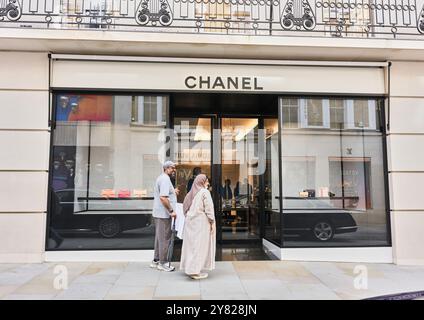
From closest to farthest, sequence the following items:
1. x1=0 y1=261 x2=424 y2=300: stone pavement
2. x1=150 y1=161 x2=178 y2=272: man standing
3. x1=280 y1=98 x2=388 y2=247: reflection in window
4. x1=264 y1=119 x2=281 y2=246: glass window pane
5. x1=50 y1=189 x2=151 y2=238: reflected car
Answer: x1=0 y1=261 x2=424 y2=300: stone pavement → x1=150 y1=161 x2=178 y2=272: man standing → x1=50 y1=189 x2=151 y2=238: reflected car → x1=280 y1=98 x2=388 y2=247: reflection in window → x1=264 y1=119 x2=281 y2=246: glass window pane

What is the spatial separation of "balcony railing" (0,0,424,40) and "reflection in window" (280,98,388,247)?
1652mm

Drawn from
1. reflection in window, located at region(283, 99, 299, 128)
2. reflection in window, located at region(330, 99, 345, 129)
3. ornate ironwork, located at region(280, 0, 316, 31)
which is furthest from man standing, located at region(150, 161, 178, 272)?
ornate ironwork, located at region(280, 0, 316, 31)

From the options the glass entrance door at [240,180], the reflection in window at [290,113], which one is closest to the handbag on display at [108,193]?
the glass entrance door at [240,180]

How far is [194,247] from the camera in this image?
630 centimetres

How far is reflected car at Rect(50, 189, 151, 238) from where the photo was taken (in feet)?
25.1

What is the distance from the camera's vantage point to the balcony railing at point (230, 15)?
768 cm

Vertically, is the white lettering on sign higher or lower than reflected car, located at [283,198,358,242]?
higher

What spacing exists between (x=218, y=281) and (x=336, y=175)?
3.94 metres

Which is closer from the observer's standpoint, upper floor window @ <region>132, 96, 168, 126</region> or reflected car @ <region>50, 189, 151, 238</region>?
reflected car @ <region>50, 189, 151, 238</region>

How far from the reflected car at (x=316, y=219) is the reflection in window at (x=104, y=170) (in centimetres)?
304

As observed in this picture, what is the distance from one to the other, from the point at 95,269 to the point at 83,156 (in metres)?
2.44

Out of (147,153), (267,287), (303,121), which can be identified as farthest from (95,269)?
(303,121)

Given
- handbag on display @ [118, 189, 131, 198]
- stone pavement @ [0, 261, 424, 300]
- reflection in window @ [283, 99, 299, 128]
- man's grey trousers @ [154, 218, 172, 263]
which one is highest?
reflection in window @ [283, 99, 299, 128]

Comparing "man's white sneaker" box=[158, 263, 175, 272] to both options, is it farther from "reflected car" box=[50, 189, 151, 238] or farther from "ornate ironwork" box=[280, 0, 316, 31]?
"ornate ironwork" box=[280, 0, 316, 31]
